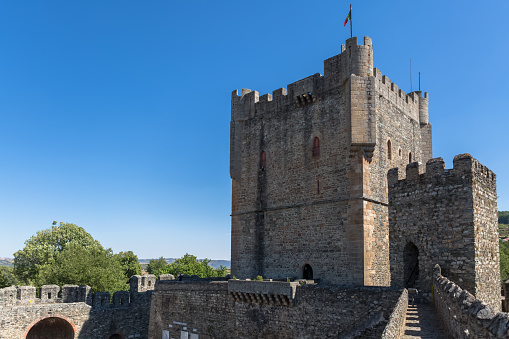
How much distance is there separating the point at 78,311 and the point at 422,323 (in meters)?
20.0

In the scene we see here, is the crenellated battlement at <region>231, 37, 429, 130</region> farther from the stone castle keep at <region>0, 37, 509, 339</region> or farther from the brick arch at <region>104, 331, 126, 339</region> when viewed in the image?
the brick arch at <region>104, 331, 126, 339</region>

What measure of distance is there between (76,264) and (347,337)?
24.5 m

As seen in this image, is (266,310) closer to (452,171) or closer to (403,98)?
(452,171)

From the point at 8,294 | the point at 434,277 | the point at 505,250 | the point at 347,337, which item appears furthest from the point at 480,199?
the point at 505,250

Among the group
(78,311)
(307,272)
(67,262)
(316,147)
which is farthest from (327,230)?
(67,262)

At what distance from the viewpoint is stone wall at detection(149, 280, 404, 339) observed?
14195 mm

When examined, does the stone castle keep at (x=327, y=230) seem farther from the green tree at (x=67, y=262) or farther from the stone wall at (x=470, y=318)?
the green tree at (x=67, y=262)

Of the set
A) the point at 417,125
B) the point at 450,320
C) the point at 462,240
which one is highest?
the point at 417,125

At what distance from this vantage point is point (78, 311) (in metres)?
24.1

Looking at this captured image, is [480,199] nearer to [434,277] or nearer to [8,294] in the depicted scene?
[434,277]

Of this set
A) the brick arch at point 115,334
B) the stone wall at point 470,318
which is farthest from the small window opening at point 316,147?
the brick arch at point 115,334

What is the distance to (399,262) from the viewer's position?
1375 cm

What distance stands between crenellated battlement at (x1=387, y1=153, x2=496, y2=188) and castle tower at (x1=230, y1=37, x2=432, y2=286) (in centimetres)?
621

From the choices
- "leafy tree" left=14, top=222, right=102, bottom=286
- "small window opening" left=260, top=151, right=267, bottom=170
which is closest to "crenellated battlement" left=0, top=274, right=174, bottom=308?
"small window opening" left=260, top=151, right=267, bottom=170
